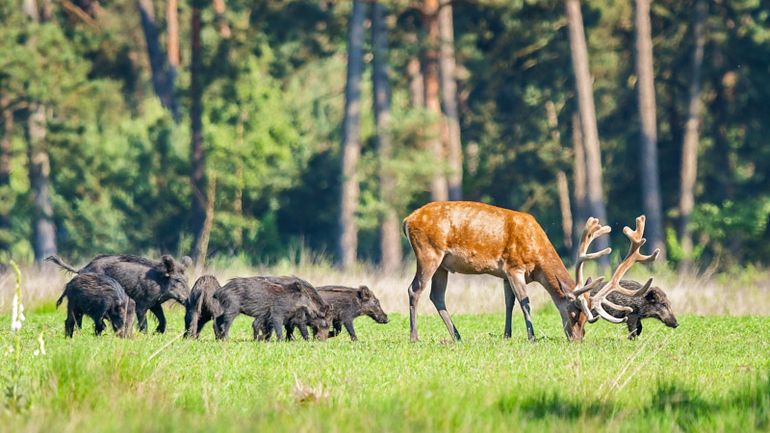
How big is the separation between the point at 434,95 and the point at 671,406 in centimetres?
3480

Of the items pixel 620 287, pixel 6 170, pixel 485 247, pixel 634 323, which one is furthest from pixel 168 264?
pixel 6 170

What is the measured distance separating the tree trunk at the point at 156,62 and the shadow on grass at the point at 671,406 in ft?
143

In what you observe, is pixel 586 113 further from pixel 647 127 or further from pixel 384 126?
pixel 384 126

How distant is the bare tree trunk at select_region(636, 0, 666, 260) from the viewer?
4472cm

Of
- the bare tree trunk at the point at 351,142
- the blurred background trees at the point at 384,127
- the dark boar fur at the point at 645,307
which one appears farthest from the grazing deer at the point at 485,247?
the bare tree trunk at the point at 351,142

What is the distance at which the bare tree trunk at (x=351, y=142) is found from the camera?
4262 cm

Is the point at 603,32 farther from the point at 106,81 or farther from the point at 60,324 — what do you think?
the point at 60,324

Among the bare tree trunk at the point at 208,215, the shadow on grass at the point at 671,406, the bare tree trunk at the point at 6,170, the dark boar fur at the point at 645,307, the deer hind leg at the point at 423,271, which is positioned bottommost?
the shadow on grass at the point at 671,406

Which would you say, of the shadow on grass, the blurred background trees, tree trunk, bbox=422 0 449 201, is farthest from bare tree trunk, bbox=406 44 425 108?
the shadow on grass

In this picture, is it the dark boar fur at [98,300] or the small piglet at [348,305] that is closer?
the dark boar fur at [98,300]

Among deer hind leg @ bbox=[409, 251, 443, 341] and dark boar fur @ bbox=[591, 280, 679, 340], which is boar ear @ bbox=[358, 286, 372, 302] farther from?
dark boar fur @ bbox=[591, 280, 679, 340]

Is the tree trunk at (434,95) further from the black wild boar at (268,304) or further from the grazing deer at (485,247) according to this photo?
the black wild boar at (268,304)

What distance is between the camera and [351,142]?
43.2 metres

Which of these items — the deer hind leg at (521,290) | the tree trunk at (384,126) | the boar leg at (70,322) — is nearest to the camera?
the boar leg at (70,322)
